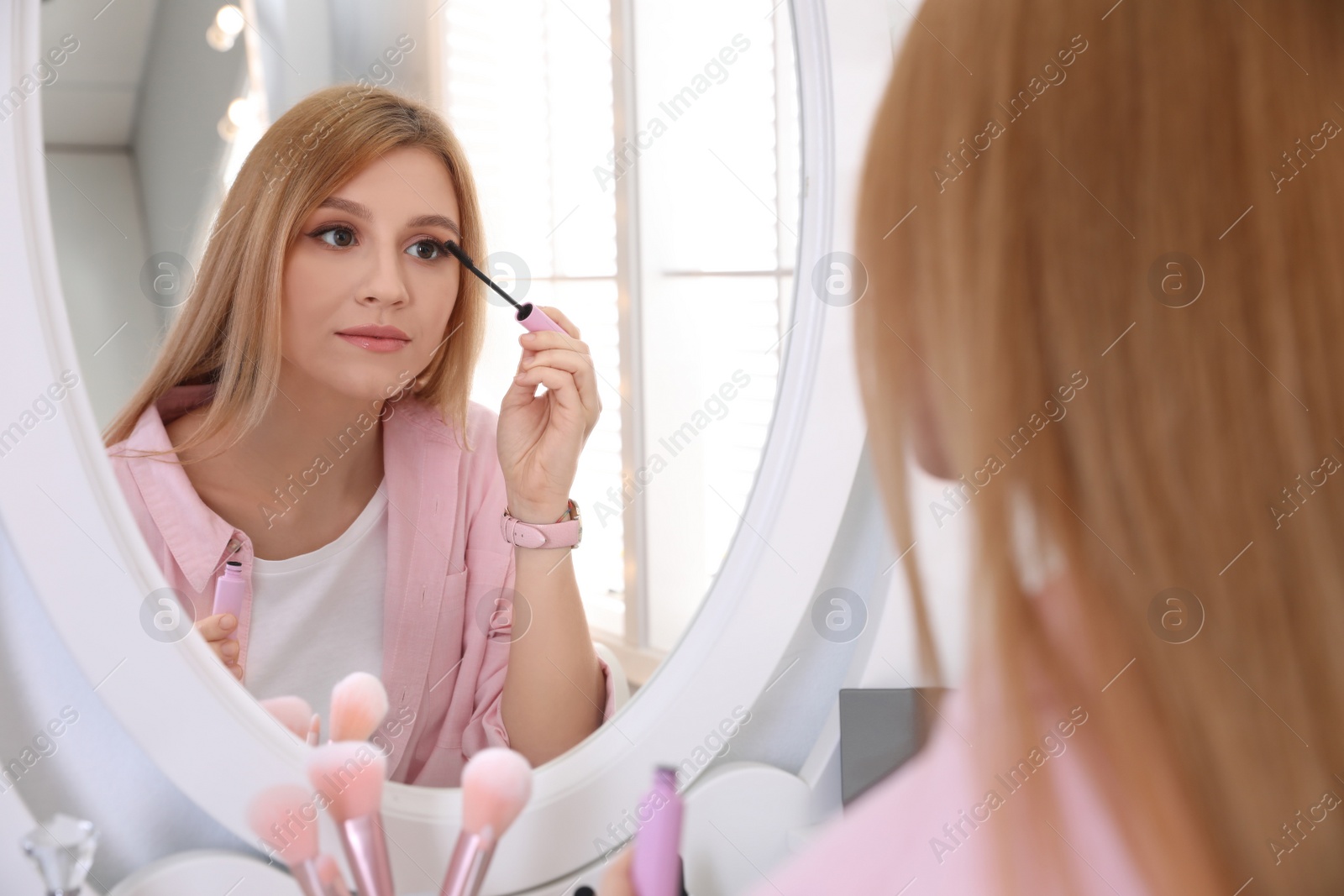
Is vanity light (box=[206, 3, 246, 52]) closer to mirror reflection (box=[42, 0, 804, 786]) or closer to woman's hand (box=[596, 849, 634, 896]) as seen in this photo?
mirror reflection (box=[42, 0, 804, 786])

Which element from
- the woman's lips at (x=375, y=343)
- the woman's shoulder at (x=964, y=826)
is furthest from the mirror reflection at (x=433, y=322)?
the woman's shoulder at (x=964, y=826)

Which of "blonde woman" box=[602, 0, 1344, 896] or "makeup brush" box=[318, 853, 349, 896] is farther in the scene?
"makeup brush" box=[318, 853, 349, 896]

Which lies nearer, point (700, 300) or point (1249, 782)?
point (1249, 782)

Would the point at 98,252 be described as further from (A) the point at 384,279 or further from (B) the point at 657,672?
(B) the point at 657,672

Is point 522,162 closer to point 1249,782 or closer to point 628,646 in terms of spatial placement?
point 628,646

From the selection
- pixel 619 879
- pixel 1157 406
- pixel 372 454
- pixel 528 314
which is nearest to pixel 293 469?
pixel 372 454

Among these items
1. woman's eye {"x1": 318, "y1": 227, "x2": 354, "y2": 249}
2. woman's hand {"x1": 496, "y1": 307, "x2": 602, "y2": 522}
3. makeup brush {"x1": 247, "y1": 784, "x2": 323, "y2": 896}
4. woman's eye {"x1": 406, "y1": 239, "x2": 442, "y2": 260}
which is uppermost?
woman's eye {"x1": 318, "y1": 227, "x2": 354, "y2": 249}

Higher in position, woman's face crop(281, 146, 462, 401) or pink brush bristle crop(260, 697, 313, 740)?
woman's face crop(281, 146, 462, 401)

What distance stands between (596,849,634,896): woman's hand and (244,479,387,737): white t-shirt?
0.50 ft

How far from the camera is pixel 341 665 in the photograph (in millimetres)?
466

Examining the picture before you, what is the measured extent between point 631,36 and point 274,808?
17.1 inches

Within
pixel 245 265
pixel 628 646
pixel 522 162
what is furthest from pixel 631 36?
pixel 628 646

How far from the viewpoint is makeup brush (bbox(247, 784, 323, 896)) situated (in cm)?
43

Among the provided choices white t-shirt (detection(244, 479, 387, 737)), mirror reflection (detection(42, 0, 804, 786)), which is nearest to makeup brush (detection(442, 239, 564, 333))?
mirror reflection (detection(42, 0, 804, 786))
